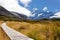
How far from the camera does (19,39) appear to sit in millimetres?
12211

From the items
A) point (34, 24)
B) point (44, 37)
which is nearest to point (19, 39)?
point (44, 37)

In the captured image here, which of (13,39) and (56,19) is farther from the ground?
(56,19)

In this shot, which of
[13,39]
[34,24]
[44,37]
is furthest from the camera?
[34,24]

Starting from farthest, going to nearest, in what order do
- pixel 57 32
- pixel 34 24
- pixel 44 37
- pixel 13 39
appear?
pixel 34 24 < pixel 57 32 < pixel 44 37 < pixel 13 39

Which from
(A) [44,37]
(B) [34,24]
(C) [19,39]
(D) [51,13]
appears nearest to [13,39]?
(C) [19,39]

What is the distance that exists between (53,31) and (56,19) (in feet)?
8.56

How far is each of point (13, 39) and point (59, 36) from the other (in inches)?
127

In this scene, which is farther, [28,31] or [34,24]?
[34,24]

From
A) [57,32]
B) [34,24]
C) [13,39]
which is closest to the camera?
[13,39]

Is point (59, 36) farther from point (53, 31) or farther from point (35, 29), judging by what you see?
point (35, 29)

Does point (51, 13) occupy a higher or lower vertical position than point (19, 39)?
higher

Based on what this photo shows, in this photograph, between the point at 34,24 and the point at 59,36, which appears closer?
the point at 59,36

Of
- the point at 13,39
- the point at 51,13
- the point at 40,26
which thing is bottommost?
the point at 13,39

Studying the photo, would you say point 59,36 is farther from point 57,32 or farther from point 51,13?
point 51,13
